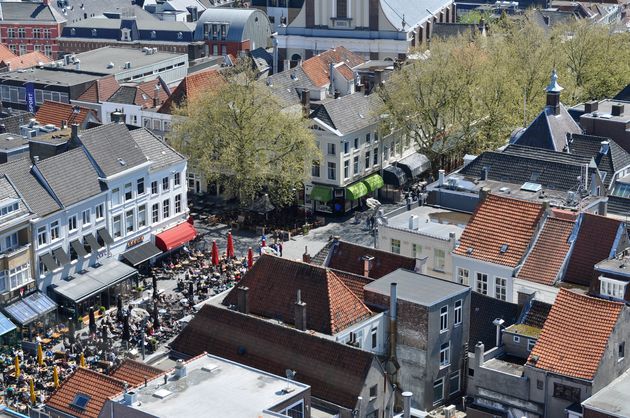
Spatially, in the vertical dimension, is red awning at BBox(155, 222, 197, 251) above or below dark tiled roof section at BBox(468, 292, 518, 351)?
below

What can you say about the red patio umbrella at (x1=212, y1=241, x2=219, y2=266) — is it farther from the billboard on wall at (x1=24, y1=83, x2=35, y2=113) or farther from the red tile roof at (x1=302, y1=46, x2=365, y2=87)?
the billboard on wall at (x1=24, y1=83, x2=35, y2=113)

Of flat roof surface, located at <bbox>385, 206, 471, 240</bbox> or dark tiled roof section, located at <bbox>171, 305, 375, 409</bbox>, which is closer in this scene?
dark tiled roof section, located at <bbox>171, 305, 375, 409</bbox>

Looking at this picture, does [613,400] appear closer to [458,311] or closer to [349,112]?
[458,311]

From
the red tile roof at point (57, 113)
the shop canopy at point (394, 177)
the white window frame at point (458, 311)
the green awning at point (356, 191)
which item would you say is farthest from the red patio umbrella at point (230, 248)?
the white window frame at point (458, 311)

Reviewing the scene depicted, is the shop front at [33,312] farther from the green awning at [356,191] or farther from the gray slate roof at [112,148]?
the green awning at [356,191]

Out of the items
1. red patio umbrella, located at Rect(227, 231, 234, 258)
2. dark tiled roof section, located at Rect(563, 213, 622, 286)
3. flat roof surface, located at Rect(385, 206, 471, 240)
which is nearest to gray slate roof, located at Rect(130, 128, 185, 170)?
red patio umbrella, located at Rect(227, 231, 234, 258)
